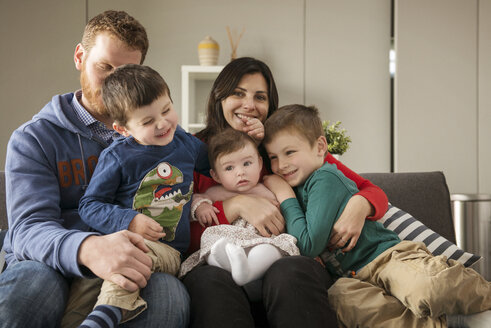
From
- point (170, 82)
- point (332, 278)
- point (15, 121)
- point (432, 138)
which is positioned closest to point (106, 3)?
point (170, 82)

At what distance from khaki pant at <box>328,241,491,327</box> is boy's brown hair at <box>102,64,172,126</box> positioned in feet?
2.51

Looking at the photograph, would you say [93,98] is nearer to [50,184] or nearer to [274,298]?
[50,184]

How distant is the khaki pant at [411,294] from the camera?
3.92 ft

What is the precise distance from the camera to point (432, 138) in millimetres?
3859

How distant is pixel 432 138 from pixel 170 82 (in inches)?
89.3

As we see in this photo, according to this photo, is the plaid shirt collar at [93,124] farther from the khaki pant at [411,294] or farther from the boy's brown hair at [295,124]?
the khaki pant at [411,294]

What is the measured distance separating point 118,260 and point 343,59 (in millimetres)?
3299

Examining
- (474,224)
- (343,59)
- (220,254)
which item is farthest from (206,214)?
(343,59)

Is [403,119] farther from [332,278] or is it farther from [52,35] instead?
[52,35]

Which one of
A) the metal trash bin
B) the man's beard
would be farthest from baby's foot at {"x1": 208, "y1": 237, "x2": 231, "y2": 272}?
the metal trash bin

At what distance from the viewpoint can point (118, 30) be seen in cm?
145

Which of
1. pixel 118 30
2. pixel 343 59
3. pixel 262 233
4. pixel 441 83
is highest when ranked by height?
pixel 343 59

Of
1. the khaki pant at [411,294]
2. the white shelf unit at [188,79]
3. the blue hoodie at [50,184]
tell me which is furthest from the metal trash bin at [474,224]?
the white shelf unit at [188,79]

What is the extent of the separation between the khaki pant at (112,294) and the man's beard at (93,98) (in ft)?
1.62
